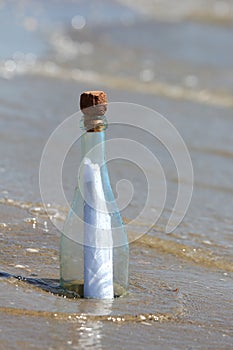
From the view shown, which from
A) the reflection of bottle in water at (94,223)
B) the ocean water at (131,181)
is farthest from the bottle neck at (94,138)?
the ocean water at (131,181)

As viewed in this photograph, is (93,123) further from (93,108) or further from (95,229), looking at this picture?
(95,229)

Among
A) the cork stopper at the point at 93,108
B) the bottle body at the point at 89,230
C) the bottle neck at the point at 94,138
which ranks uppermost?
the cork stopper at the point at 93,108

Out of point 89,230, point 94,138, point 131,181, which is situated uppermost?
point 131,181

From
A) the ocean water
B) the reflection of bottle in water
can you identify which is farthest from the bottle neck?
the ocean water

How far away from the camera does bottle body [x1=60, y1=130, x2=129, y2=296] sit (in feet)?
7.85

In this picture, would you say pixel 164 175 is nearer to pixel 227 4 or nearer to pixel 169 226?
pixel 169 226

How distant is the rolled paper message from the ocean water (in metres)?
0.11

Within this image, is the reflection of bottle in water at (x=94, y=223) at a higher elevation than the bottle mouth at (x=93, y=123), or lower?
lower

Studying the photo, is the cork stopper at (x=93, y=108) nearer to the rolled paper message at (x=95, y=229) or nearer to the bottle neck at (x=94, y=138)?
the bottle neck at (x=94, y=138)

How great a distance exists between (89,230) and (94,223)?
25 millimetres

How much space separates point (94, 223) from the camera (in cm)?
238

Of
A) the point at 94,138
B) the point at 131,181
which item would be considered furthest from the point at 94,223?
the point at 131,181

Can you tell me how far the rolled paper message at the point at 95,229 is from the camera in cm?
238

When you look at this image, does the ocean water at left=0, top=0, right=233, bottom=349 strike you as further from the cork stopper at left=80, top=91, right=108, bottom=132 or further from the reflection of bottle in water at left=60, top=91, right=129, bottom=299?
the cork stopper at left=80, top=91, right=108, bottom=132
